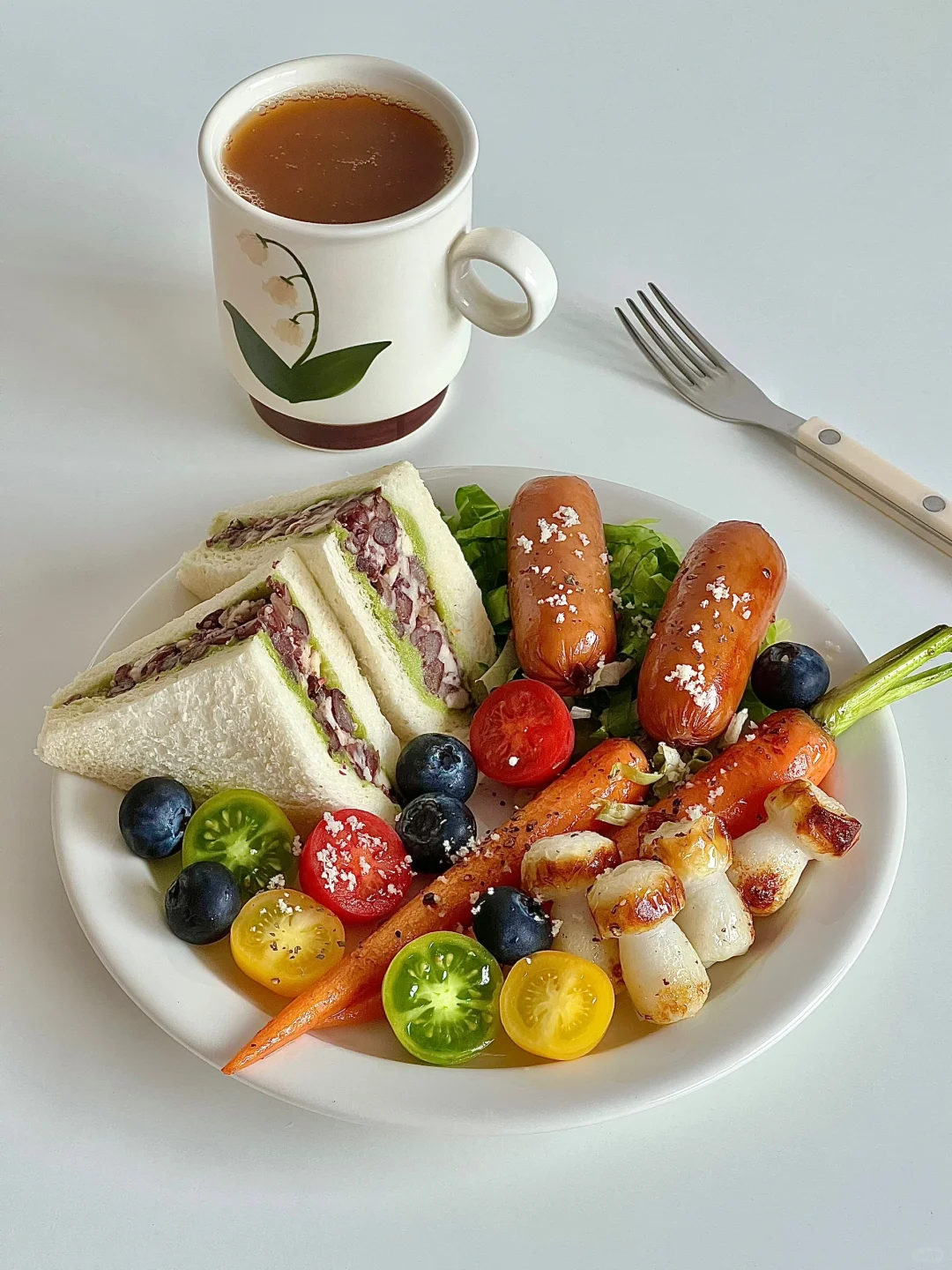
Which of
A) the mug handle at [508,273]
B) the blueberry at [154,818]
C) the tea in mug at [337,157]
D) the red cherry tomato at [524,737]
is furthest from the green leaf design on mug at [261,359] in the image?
the blueberry at [154,818]

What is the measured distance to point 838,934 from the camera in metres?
1.88

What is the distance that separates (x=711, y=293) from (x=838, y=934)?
76.1 inches

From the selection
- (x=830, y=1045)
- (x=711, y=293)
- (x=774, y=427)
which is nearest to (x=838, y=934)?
(x=830, y=1045)

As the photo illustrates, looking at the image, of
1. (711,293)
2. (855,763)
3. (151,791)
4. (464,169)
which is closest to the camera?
(151,791)

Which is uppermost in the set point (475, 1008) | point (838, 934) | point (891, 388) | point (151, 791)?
point (891, 388)

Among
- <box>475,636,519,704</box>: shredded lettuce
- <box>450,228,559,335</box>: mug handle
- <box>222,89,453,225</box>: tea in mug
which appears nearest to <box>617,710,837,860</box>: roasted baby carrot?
<box>475,636,519,704</box>: shredded lettuce

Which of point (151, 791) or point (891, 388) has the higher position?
point (891, 388)

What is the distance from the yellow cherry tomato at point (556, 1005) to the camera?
1740 mm

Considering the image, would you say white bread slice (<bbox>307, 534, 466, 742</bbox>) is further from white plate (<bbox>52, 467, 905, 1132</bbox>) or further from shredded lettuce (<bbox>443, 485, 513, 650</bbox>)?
white plate (<bbox>52, 467, 905, 1132</bbox>)

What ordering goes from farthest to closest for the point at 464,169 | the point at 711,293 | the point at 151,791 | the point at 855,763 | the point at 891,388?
the point at 711,293 < the point at 891,388 < the point at 464,169 < the point at 855,763 < the point at 151,791

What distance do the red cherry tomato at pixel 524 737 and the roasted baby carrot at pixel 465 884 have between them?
0.13 feet

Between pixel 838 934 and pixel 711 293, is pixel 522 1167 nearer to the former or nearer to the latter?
pixel 838 934

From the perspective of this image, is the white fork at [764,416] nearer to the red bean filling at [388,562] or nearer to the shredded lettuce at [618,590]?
the shredded lettuce at [618,590]

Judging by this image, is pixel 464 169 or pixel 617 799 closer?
pixel 617 799
